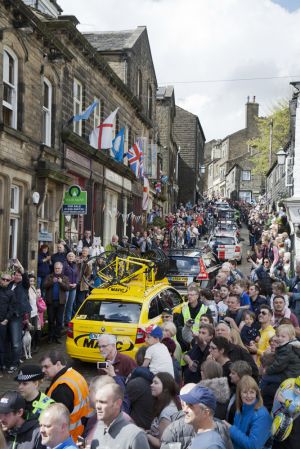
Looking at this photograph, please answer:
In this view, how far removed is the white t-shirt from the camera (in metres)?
6.71

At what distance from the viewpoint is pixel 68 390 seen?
220 inches

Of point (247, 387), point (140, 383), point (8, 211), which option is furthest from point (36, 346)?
point (247, 387)

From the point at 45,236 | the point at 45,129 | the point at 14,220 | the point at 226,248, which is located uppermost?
the point at 45,129

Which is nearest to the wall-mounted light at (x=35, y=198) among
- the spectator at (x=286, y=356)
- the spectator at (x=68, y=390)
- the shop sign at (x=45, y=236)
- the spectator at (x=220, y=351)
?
the shop sign at (x=45, y=236)

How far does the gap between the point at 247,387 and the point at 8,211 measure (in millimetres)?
11339

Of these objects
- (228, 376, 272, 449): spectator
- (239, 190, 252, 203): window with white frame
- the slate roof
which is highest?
the slate roof

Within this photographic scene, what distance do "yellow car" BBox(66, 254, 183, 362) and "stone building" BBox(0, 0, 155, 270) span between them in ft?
16.1

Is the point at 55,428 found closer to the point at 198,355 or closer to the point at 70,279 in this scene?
the point at 198,355

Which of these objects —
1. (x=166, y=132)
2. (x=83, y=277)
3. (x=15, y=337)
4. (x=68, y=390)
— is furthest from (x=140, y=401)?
(x=166, y=132)

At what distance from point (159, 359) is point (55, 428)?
8.70ft

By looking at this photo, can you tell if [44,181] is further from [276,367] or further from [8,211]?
[276,367]

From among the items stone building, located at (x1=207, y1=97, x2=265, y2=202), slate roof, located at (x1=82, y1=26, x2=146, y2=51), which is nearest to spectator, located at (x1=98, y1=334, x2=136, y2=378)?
slate roof, located at (x1=82, y1=26, x2=146, y2=51)

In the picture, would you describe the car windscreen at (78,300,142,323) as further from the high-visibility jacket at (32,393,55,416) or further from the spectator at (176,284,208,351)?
the high-visibility jacket at (32,393,55,416)

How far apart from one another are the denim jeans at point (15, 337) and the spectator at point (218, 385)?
20.0 feet
